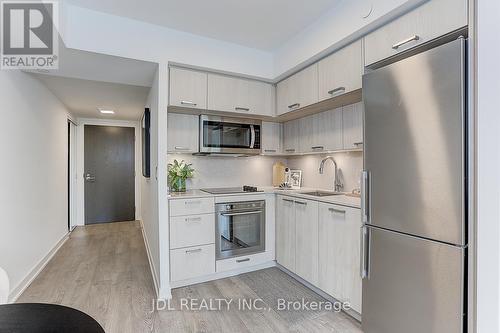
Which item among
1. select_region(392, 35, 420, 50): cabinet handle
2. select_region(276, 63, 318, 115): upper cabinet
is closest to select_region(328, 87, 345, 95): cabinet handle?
select_region(276, 63, 318, 115): upper cabinet

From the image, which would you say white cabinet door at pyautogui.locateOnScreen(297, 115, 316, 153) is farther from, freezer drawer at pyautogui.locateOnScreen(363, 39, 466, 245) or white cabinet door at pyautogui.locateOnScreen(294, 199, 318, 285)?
freezer drawer at pyautogui.locateOnScreen(363, 39, 466, 245)

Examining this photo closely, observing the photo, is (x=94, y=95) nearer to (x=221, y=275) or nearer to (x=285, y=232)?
(x=221, y=275)

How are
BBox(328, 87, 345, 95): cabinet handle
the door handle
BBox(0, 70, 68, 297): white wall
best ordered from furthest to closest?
the door handle
BBox(0, 70, 68, 297): white wall
BBox(328, 87, 345, 95): cabinet handle

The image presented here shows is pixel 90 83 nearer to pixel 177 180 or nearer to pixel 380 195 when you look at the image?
pixel 177 180

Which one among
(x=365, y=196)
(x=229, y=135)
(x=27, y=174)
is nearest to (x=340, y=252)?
(x=365, y=196)

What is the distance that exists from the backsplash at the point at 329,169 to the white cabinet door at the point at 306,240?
58cm

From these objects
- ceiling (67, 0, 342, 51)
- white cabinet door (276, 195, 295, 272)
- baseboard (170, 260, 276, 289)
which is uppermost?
ceiling (67, 0, 342, 51)

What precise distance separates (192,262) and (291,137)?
6.17 feet

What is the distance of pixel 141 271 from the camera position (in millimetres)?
3049

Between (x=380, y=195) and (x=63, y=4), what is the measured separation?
274 centimetres

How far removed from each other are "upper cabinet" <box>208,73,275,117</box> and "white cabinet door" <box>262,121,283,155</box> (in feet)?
0.96

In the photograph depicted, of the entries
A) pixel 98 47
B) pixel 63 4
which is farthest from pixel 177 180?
pixel 63 4

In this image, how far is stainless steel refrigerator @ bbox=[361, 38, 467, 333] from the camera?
135 cm

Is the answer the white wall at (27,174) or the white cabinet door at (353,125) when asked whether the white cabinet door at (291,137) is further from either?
the white wall at (27,174)
